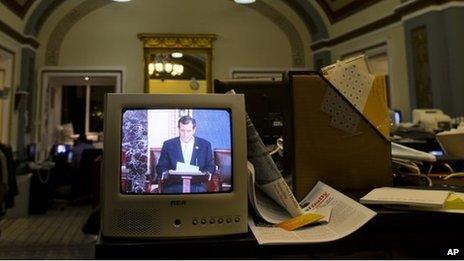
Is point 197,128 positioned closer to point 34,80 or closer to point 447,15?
point 447,15

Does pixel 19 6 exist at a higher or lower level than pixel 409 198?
higher

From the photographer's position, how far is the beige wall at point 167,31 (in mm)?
6199

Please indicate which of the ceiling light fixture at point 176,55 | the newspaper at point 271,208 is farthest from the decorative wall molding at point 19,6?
the newspaper at point 271,208

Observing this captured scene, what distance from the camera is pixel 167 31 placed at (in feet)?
A: 20.7

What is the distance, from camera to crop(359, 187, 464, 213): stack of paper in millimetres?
805

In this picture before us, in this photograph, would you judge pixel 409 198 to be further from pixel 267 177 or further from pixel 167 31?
pixel 167 31

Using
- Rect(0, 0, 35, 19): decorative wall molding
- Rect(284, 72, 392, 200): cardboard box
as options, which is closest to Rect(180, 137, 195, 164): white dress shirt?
Rect(284, 72, 392, 200): cardboard box

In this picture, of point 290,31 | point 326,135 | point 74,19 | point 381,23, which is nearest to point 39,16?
point 74,19

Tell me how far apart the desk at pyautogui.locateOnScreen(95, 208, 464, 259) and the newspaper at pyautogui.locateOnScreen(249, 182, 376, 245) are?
0.01m

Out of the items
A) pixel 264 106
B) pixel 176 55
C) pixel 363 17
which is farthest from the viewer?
pixel 176 55

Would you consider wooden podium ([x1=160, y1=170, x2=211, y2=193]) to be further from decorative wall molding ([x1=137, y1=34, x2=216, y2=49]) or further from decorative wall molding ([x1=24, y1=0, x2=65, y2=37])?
decorative wall molding ([x1=24, y1=0, x2=65, y2=37])

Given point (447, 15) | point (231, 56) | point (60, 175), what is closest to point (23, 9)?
point (60, 175)

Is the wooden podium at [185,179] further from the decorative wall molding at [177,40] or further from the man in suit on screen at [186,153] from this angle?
the decorative wall molding at [177,40]

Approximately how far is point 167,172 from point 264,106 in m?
0.93
